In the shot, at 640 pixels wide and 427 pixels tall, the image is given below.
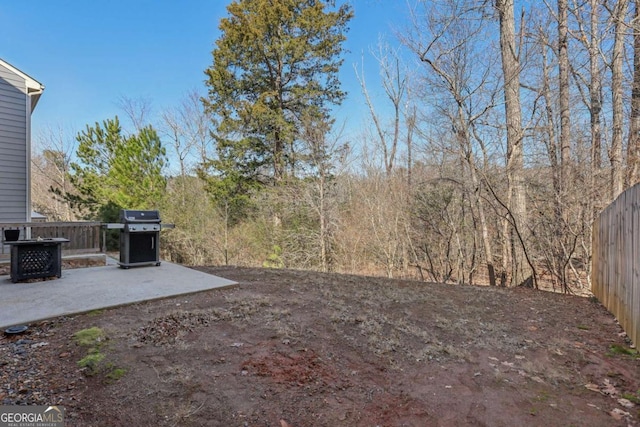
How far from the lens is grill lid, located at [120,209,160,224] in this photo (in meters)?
4.98

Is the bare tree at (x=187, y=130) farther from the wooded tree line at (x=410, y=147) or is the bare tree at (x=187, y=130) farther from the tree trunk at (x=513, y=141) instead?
the tree trunk at (x=513, y=141)

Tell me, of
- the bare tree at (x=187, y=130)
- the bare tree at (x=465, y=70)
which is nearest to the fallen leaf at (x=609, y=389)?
the bare tree at (x=465, y=70)

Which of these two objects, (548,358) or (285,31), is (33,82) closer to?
(285,31)

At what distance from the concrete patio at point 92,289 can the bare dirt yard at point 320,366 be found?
0.24 metres

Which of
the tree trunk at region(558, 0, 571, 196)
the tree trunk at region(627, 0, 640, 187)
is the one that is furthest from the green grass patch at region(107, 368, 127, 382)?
the tree trunk at region(627, 0, 640, 187)

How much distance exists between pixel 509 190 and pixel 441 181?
1189 mm

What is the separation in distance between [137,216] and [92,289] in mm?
1479

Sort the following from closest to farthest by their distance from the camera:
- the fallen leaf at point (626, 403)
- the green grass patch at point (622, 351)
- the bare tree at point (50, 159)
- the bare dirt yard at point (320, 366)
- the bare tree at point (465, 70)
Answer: the bare dirt yard at point (320, 366) < the fallen leaf at point (626, 403) < the green grass patch at point (622, 351) < the bare tree at point (465, 70) < the bare tree at point (50, 159)

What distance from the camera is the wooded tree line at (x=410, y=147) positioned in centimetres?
555

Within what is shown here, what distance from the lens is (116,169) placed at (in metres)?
10.0

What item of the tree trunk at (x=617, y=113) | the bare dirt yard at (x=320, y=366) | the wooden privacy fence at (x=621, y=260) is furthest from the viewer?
the tree trunk at (x=617, y=113)

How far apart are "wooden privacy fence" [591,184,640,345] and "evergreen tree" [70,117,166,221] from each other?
10.9 meters

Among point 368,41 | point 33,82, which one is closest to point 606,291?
point 368,41

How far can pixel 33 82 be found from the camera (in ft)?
23.3
